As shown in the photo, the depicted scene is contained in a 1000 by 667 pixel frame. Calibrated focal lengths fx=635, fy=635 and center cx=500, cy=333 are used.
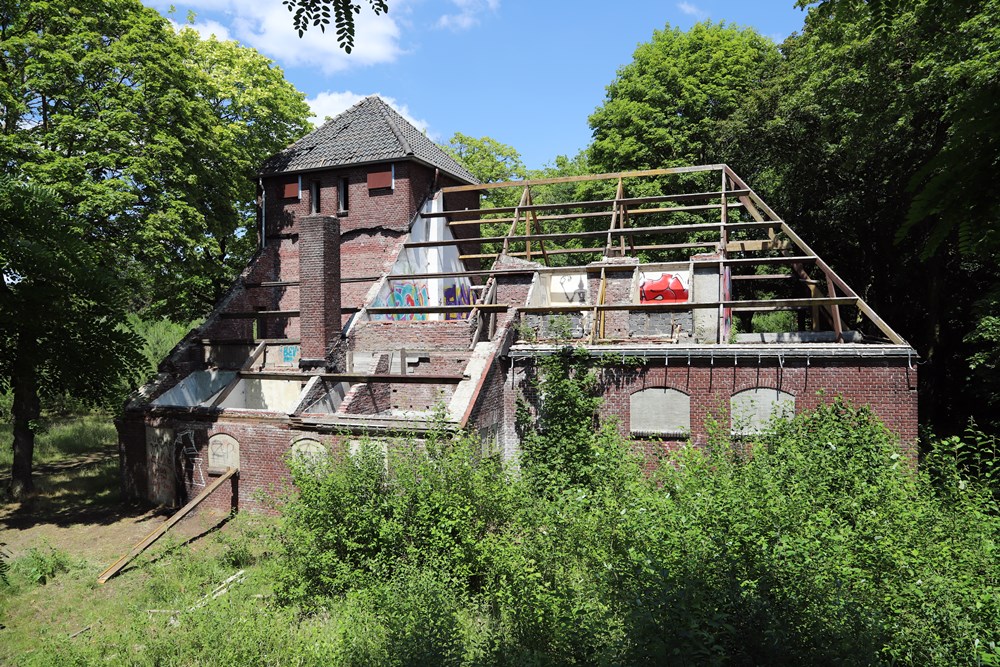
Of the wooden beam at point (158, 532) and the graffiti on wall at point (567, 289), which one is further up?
the graffiti on wall at point (567, 289)

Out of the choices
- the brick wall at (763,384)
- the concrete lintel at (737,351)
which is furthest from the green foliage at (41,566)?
the concrete lintel at (737,351)

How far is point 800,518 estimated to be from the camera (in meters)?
8.35

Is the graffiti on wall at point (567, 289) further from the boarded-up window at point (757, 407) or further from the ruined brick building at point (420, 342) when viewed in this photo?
the boarded-up window at point (757, 407)

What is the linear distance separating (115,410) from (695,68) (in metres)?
24.6

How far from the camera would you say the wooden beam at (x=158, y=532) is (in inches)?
460

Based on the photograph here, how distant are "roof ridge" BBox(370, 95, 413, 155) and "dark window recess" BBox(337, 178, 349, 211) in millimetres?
2383

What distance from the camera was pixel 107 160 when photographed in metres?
15.5

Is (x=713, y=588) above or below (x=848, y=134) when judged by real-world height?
below

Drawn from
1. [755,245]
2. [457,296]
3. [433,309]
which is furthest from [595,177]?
[433,309]

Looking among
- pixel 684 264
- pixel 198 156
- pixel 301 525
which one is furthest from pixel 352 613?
pixel 198 156

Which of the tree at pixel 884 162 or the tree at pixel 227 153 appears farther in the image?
the tree at pixel 227 153

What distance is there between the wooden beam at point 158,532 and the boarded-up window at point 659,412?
9313 mm

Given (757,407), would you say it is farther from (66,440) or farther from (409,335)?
(66,440)

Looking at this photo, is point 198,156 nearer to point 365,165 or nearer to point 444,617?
point 365,165
